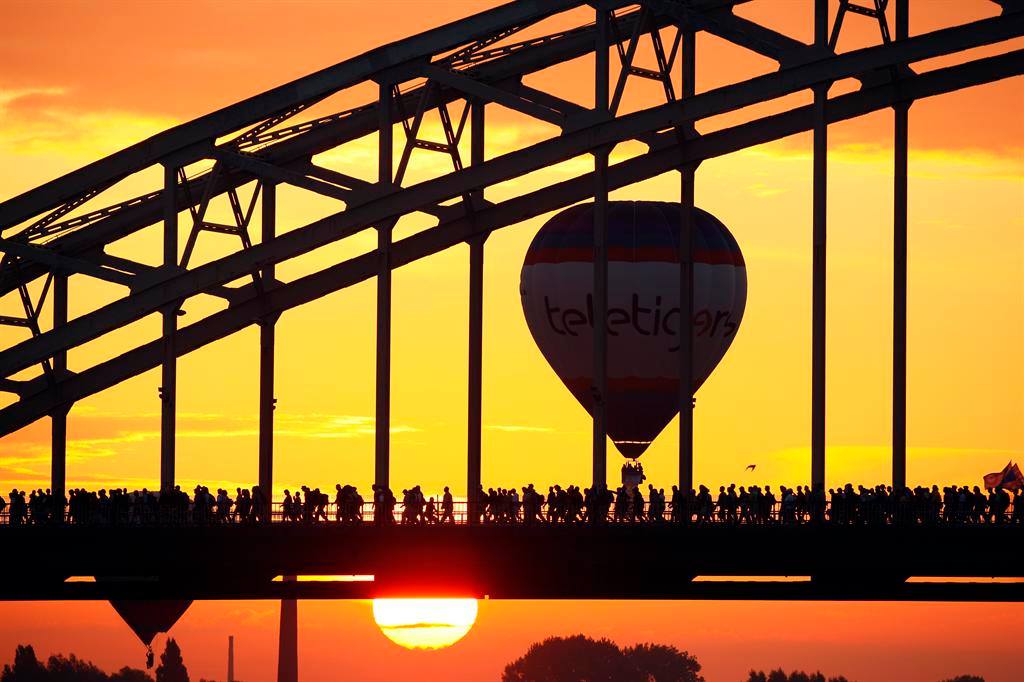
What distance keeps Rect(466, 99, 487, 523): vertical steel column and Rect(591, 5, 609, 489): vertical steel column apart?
4768mm

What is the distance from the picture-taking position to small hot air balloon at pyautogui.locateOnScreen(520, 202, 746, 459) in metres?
84.9

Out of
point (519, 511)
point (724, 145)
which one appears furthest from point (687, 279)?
point (519, 511)

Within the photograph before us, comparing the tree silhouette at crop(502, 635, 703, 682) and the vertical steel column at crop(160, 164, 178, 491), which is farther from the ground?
the vertical steel column at crop(160, 164, 178, 491)

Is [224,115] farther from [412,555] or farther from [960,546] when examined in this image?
[960,546]

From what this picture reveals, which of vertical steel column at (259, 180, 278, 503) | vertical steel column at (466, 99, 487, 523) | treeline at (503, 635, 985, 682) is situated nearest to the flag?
vertical steel column at (466, 99, 487, 523)

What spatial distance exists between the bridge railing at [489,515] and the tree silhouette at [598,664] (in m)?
122

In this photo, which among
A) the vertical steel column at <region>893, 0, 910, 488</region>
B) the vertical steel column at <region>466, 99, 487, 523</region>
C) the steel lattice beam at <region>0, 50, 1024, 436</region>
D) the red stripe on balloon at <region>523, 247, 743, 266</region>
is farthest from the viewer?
the red stripe on balloon at <region>523, 247, 743, 266</region>

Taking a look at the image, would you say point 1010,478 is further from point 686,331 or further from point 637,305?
point 637,305

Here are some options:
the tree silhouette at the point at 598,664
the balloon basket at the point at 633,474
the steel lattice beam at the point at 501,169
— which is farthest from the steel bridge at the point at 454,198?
the tree silhouette at the point at 598,664

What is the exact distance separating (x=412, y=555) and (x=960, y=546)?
11368 millimetres

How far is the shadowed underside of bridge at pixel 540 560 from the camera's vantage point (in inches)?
2324

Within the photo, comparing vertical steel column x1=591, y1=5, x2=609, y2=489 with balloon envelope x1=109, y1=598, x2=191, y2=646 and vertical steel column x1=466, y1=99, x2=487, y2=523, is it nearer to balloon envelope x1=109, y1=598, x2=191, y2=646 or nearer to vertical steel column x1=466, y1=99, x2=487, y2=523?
vertical steel column x1=466, y1=99, x2=487, y2=523

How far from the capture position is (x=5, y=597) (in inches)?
2473

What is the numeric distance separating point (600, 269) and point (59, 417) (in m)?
16.7
